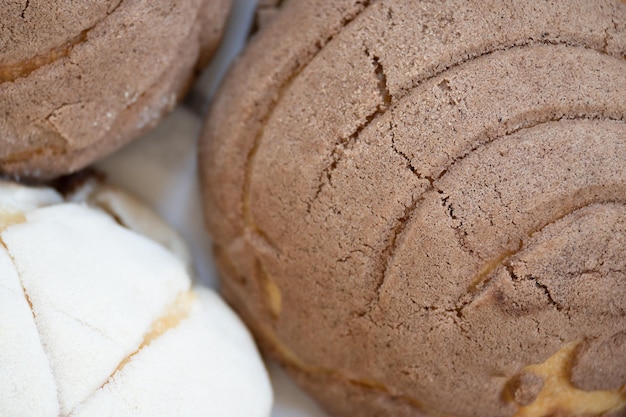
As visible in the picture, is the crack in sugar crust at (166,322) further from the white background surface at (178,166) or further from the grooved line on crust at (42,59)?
the grooved line on crust at (42,59)

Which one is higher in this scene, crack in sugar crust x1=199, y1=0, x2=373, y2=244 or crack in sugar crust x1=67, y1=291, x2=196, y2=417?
crack in sugar crust x1=199, y1=0, x2=373, y2=244

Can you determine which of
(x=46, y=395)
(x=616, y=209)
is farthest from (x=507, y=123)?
(x=46, y=395)

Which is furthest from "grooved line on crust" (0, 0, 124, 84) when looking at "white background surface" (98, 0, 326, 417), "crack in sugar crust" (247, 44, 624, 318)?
"crack in sugar crust" (247, 44, 624, 318)

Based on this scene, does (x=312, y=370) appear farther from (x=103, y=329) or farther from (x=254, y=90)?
(x=254, y=90)

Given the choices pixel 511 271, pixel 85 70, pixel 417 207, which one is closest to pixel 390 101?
pixel 417 207

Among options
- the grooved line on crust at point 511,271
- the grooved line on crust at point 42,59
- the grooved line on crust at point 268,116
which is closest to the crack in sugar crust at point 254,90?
the grooved line on crust at point 268,116

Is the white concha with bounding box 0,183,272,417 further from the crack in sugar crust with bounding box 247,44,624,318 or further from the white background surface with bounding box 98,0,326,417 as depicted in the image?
the crack in sugar crust with bounding box 247,44,624,318

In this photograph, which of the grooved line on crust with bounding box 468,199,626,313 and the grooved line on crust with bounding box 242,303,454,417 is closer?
the grooved line on crust with bounding box 468,199,626,313
